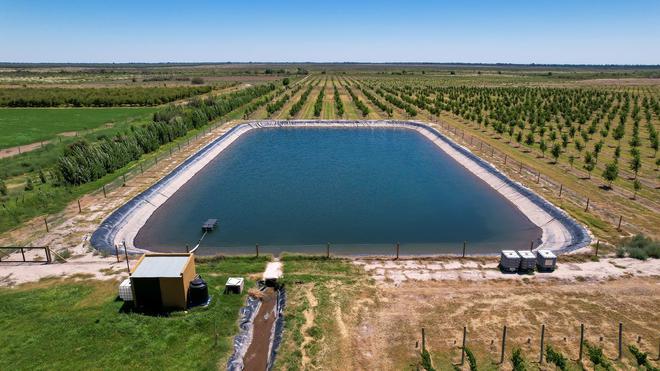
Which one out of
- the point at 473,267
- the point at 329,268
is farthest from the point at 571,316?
the point at 329,268

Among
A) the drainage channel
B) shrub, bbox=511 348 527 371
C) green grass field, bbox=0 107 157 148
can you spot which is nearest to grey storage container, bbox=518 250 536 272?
shrub, bbox=511 348 527 371

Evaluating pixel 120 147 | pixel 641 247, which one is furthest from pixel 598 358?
pixel 120 147

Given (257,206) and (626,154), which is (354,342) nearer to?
(257,206)

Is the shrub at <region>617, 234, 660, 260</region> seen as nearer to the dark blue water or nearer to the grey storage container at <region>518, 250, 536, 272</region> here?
the dark blue water

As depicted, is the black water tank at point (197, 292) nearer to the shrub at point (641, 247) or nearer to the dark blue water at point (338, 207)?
the dark blue water at point (338, 207)

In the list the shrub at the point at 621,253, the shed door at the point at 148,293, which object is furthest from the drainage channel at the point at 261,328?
the shrub at the point at 621,253

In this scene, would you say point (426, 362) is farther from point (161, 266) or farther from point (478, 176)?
point (478, 176)
